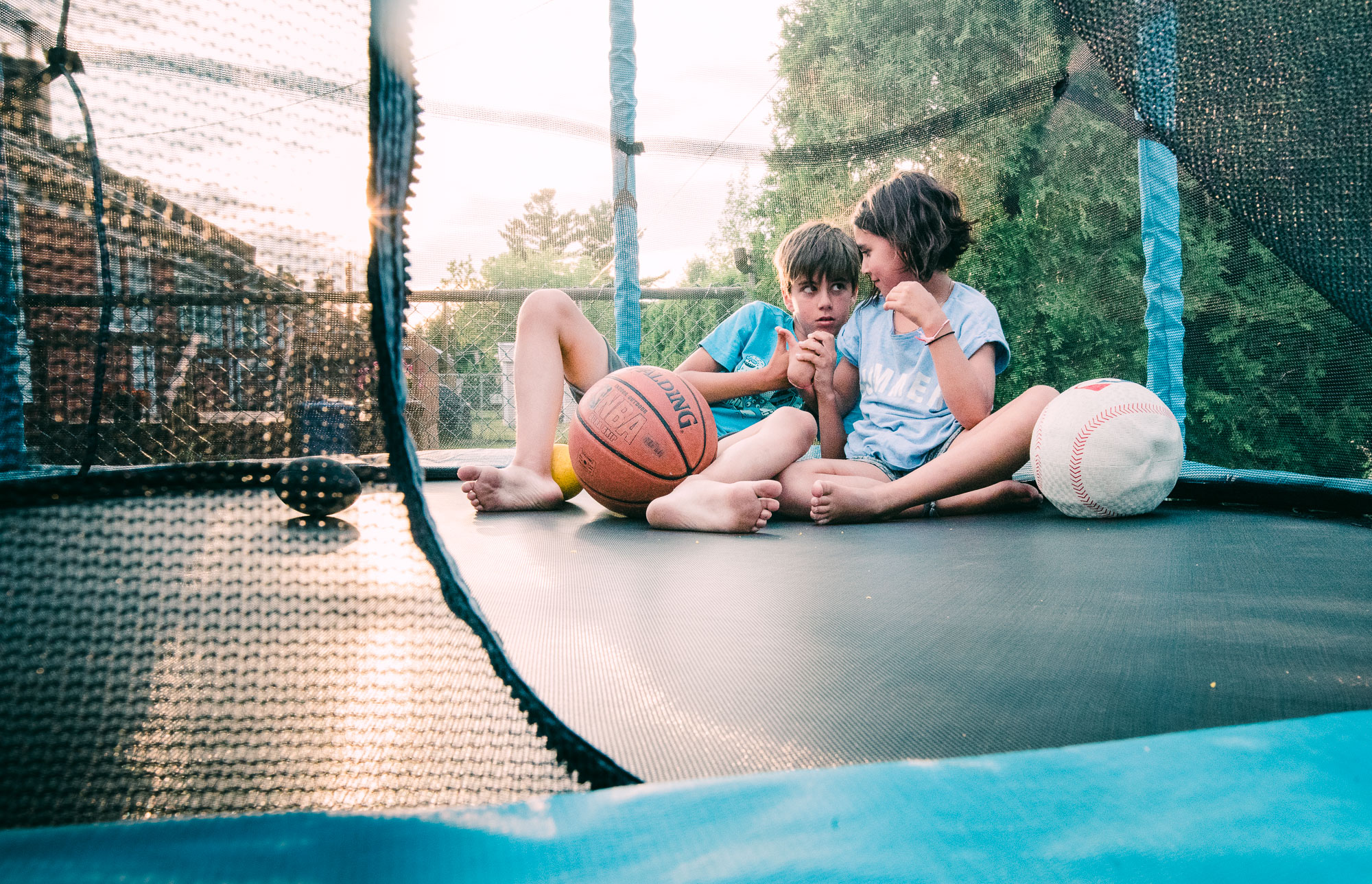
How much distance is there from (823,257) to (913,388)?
0.42 m

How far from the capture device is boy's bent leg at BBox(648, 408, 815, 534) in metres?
1.33

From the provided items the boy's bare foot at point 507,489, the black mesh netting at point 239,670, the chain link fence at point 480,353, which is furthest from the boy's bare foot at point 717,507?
the chain link fence at point 480,353

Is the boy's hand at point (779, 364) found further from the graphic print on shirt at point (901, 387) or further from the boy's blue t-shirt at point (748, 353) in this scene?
the graphic print on shirt at point (901, 387)

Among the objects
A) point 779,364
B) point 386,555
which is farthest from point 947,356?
point 386,555

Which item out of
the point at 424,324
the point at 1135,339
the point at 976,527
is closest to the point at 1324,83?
the point at 976,527

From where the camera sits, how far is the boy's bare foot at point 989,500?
1.63 metres

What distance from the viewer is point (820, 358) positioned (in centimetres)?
174

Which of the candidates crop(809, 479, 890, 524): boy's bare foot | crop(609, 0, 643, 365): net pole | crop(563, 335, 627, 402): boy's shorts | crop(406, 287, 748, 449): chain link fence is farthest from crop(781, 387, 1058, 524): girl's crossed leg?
crop(406, 287, 748, 449): chain link fence

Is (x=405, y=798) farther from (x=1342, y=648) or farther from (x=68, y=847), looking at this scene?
(x=1342, y=648)

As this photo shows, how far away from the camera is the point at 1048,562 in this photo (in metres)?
1.04

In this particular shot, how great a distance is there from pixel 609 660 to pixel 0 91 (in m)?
0.55

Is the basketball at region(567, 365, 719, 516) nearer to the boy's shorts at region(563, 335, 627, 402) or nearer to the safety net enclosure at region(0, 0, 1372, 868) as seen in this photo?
the safety net enclosure at region(0, 0, 1372, 868)

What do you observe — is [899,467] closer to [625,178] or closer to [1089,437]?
[1089,437]

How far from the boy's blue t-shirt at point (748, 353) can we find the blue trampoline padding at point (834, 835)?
1.53 m
